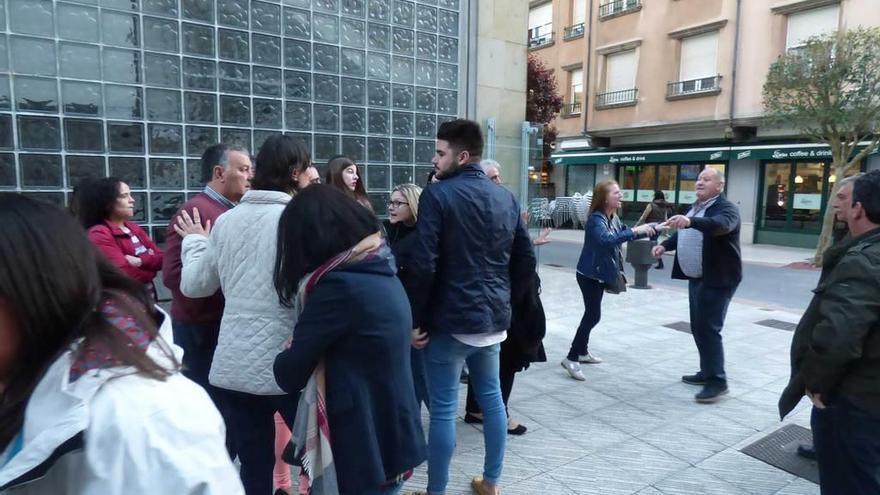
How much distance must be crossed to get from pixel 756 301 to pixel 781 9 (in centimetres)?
1226

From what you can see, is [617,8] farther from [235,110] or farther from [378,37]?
[235,110]

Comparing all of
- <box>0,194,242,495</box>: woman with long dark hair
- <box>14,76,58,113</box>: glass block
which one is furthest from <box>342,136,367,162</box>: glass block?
<box>0,194,242,495</box>: woman with long dark hair

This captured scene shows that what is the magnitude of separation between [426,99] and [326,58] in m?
1.19

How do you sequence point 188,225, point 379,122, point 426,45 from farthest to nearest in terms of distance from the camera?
1. point 426,45
2. point 379,122
3. point 188,225

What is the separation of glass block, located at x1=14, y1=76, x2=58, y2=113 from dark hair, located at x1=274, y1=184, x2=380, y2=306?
3322 millimetres

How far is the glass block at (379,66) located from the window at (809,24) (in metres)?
14.8

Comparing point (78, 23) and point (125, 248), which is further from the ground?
point (78, 23)

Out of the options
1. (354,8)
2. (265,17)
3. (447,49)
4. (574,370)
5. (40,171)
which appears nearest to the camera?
(40,171)

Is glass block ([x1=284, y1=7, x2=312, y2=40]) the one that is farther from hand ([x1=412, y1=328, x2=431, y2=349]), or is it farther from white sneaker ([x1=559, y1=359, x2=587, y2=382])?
white sneaker ([x1=559, y1=359, x2=587, y2=382])

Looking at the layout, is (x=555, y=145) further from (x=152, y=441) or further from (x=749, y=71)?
(x=152, y=441)

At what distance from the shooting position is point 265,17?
4.95m

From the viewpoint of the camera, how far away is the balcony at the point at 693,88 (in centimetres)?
1806

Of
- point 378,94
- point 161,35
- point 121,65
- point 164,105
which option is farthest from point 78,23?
point 378,94

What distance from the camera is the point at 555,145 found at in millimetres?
24578
